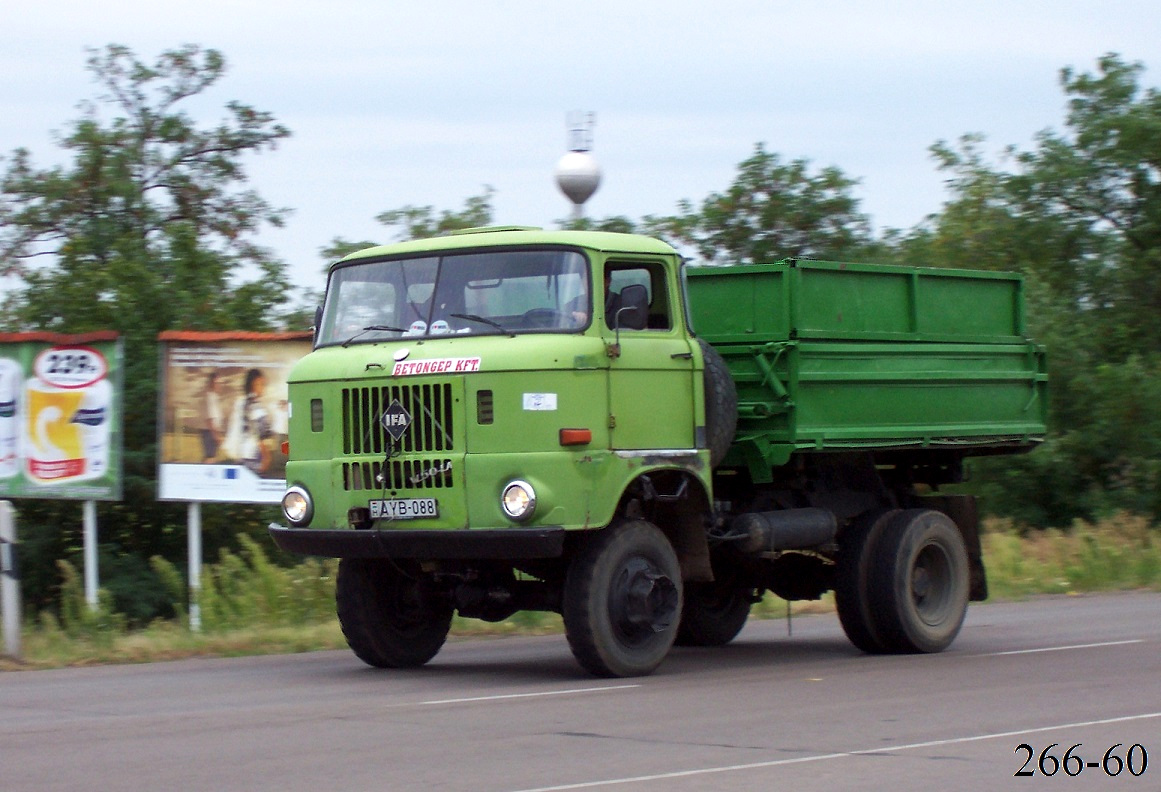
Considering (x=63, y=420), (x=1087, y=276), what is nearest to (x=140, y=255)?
(x=63, y=420)

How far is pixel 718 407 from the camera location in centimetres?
1105

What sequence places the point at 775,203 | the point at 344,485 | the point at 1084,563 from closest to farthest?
the point at 344,485 → the point at 1084,563 → the point at 775,203

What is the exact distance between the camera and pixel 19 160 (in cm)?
2333

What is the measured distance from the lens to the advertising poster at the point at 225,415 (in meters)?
14.7

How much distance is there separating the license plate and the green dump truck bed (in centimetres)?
244

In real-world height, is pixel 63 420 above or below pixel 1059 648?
above

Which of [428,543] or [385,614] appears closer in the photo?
[428,543]

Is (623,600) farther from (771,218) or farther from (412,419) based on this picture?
(771,218)

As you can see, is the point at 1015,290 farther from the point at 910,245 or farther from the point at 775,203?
the point at 910,245

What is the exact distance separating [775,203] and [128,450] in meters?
11.3

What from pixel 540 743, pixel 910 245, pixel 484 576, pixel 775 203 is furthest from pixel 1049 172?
pixel 540 743

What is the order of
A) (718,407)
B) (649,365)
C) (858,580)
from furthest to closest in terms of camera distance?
(858,580)
(718,407)
(649,365)
